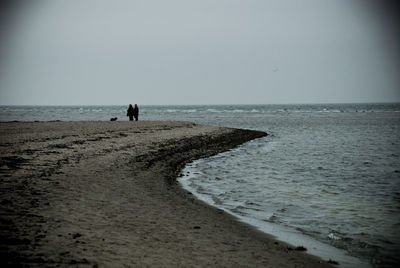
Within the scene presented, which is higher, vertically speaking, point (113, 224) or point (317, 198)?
point (113, 224)

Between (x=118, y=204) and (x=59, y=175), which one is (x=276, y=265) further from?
(x=59, y=175)

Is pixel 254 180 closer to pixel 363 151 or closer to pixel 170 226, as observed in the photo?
pixel 170 226

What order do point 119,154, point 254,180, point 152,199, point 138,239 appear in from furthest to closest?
point 119,154 < point 254,180 < point 152,199 < point 138,239

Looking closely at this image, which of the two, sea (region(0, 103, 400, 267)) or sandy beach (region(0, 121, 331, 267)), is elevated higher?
sandy beach (region(0, 121, 331, 267))

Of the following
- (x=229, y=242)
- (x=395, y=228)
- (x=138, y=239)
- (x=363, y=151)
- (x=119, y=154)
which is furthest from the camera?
(x=363, y=151)

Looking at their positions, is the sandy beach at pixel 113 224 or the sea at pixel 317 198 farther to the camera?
the sea at pixel 317 198

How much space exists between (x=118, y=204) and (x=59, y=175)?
3493 mm

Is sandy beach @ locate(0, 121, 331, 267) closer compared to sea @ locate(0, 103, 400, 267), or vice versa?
sandy beach @ locate(0, 121, 331, 267)

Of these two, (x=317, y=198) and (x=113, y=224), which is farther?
(x=317, y=198)

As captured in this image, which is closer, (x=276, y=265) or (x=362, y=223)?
(x=276, y=265)

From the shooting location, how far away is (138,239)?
597 centimetres

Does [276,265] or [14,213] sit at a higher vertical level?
[14,213]

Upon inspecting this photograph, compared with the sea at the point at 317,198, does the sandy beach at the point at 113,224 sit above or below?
above

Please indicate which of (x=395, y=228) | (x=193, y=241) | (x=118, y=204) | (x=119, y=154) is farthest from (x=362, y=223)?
(x=119, y=154)
